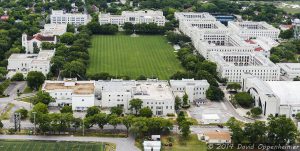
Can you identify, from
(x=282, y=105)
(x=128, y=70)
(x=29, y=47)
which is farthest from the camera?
(x=29, y=47)

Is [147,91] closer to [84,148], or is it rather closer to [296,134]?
[84,148]

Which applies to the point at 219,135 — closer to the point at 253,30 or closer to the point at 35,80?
the point at 35,80

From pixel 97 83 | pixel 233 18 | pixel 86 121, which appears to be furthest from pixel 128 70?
pixel 233 18

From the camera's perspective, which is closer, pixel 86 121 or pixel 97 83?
pixel 86 121

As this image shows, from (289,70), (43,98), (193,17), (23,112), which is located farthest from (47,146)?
(193,17)

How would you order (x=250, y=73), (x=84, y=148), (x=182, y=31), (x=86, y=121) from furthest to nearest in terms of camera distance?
(x=182, y=31) → (x=250, y=73) → (x=86, y=121) → (x=84, y=148)

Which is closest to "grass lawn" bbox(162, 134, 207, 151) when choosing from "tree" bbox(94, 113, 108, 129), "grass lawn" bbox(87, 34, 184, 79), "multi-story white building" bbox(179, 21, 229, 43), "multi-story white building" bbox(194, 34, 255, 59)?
"tree" bbox(94, 113, 108, 129)
